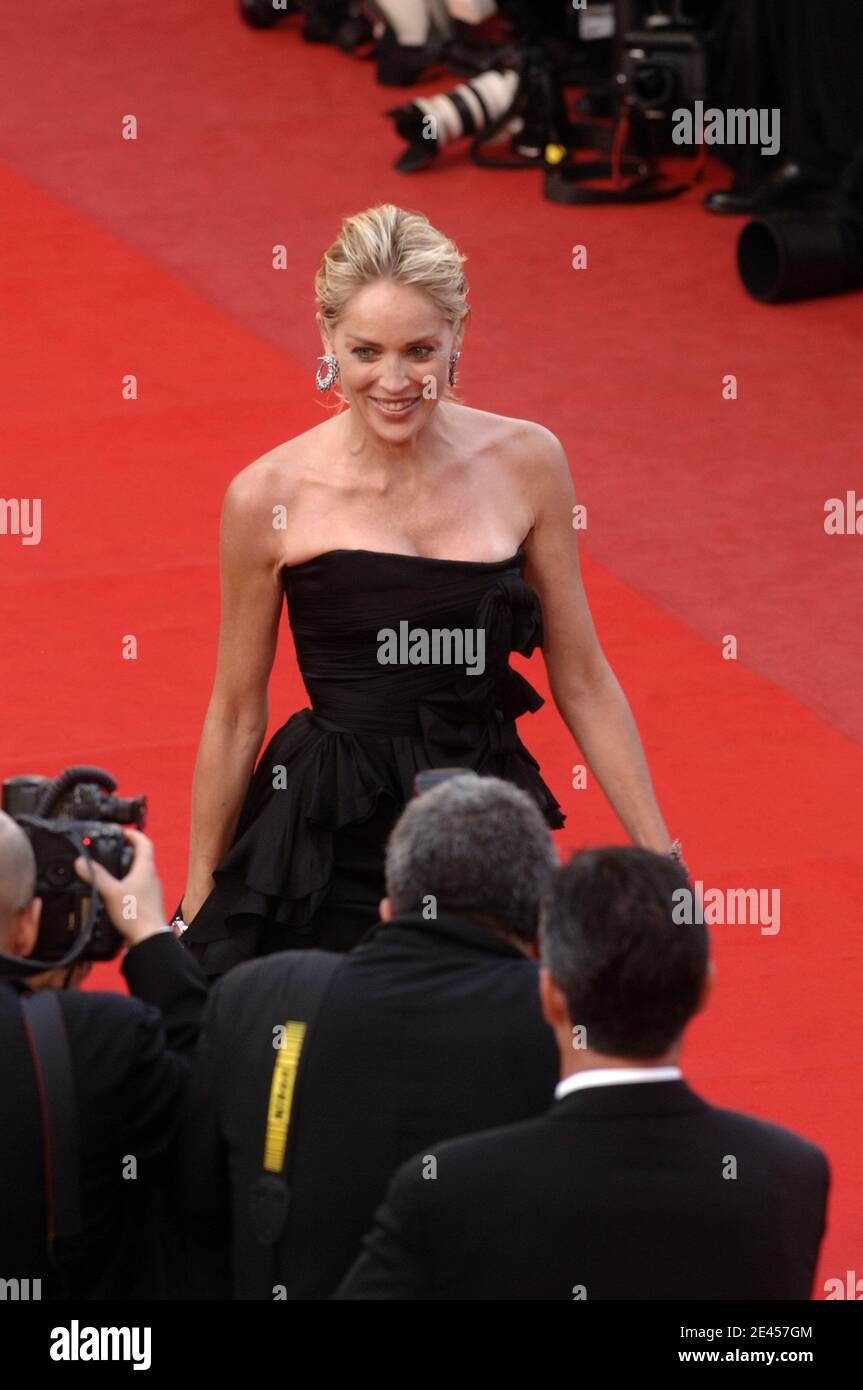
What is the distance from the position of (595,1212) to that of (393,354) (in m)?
1.74

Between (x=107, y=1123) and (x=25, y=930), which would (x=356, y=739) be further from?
(x=107, y=1123)

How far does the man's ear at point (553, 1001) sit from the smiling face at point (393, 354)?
1473 millimetres

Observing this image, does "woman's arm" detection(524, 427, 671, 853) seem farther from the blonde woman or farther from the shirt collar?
the shirt collar

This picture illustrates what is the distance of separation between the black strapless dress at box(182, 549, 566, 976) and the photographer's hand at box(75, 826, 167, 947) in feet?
2.70

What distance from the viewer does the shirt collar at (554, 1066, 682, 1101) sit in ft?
8.32

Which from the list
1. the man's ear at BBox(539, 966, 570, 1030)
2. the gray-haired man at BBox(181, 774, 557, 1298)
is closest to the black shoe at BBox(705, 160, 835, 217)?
the gray-haired man at BBox(181, 774, 557, 1298)

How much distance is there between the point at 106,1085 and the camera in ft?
9.30

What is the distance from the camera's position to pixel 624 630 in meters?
6.64

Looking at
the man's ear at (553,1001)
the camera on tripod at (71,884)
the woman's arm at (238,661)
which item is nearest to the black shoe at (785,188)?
the woman's arm at (238,661)

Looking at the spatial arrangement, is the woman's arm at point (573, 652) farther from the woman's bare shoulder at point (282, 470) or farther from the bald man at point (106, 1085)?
the bald man at point (106, 1085)

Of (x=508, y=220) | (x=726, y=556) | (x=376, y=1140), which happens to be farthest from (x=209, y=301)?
(x=376, y=1140)

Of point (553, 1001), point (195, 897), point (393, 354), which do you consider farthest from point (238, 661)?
point (553, 1001)

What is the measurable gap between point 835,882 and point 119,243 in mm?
4860
